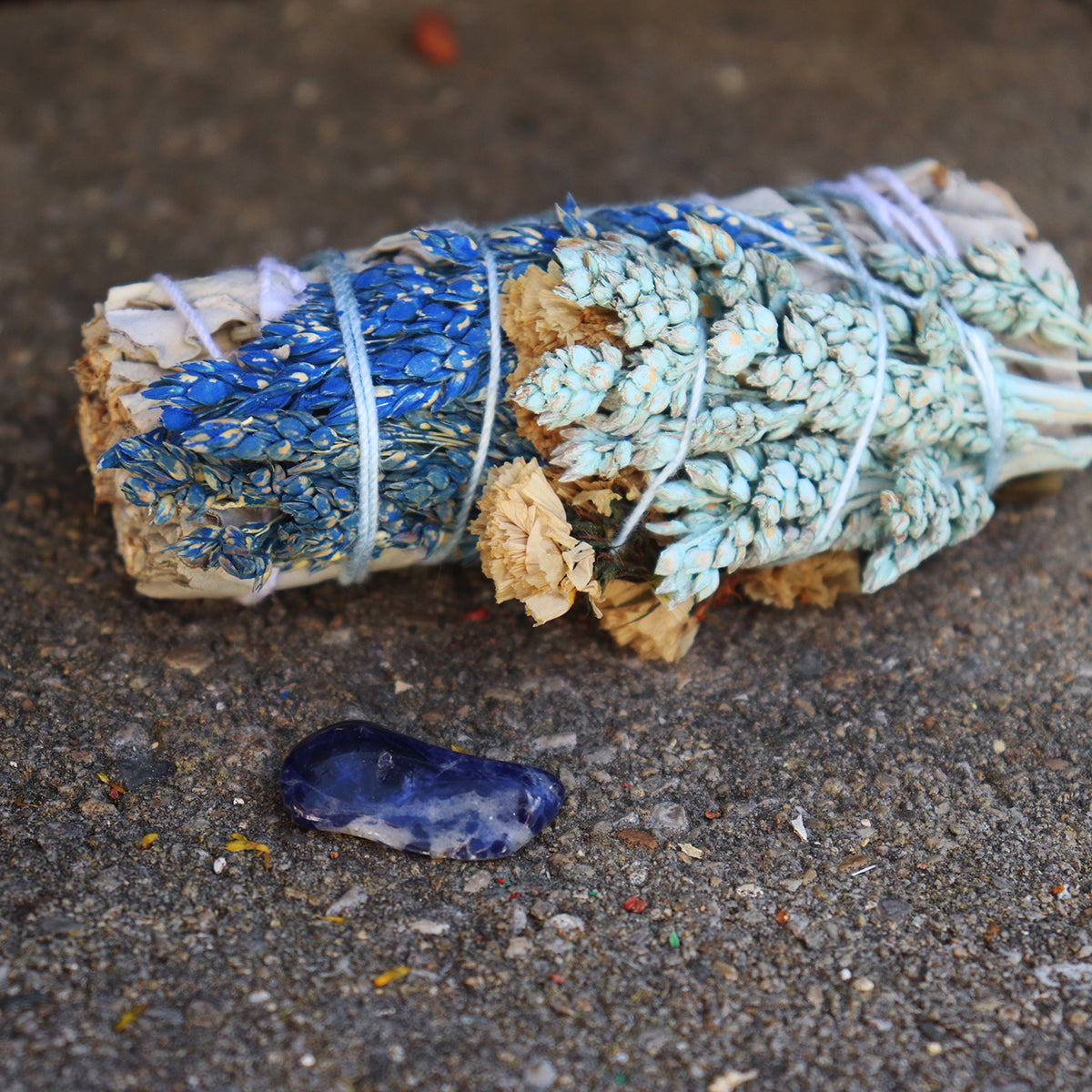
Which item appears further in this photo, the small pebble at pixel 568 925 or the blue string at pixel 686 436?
the blue string at pixel 686 436

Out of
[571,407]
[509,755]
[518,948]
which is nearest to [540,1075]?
[518,948]

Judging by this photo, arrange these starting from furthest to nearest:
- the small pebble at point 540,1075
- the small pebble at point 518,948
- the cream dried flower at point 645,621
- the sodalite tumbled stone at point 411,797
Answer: the cream dried flower at point 645,621, the sodalite tumbled stone at point 411,797, the small pebble at point 518,948, the small pebble at point 540,1075

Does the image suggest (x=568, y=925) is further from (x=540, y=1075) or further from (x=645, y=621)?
(x=645, y=621)

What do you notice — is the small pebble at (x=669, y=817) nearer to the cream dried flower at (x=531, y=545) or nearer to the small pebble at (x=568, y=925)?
the small pebble at (x=568, y=925)

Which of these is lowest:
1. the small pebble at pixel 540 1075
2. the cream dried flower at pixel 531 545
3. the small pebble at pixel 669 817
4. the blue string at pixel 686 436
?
the small pebble at pixel 669 817

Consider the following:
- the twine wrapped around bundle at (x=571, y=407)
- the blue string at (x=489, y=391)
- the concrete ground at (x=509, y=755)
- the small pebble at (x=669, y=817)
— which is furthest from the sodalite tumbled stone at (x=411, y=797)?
the blue string at (x=489, y=391)

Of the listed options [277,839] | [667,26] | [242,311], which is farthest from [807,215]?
[667,26]

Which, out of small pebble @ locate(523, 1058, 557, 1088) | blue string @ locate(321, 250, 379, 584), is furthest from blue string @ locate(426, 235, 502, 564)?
small pebble @ locate(523, 1058, 557, 1088)

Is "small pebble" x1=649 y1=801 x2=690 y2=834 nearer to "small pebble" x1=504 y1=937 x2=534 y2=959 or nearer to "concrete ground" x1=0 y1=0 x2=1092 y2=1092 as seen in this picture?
Result: "concrete ground" x1=0 y1=0 x2=1092 y2=1092
